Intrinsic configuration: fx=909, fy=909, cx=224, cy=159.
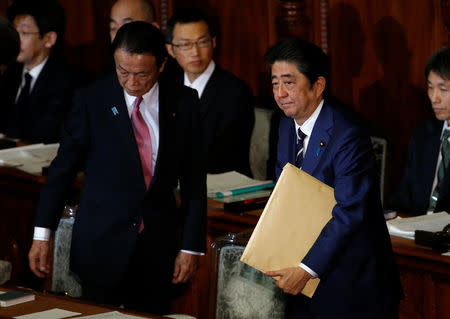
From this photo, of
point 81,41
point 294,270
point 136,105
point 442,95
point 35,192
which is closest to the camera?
point 294,270

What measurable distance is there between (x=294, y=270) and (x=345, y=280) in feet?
0.68

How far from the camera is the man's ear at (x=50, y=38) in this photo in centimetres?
558

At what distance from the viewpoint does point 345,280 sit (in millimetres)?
2875

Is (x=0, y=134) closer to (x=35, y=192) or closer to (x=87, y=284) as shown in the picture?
(x=35, y=192)

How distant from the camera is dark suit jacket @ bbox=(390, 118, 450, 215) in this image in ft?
13.6

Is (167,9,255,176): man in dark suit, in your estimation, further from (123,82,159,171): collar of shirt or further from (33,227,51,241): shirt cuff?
(33,227,51,241): shirt cuff

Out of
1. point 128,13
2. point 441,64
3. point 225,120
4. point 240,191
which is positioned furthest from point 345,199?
point 128,13

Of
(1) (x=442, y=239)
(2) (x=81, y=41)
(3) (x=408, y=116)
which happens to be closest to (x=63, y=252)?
(1) (x=442, y=239)

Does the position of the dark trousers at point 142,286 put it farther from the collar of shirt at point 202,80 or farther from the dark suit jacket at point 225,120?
the collar of shirt at point 202,80

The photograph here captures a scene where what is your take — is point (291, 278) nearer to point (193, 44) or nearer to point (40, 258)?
point (40, 258)

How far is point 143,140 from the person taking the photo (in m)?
3.31

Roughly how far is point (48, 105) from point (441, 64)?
8.19 ft

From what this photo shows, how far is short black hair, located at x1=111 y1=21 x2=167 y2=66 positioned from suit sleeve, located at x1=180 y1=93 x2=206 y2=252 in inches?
9.5

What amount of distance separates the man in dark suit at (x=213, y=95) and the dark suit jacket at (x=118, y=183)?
1.36 metres
